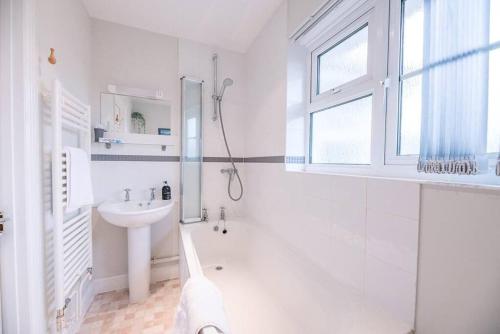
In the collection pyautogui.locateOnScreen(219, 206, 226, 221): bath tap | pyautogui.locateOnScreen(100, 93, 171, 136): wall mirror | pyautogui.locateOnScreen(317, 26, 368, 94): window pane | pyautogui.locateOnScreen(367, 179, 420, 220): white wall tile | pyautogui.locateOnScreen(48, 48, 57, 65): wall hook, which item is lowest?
pyautogui.locateOnScreen(219, 206, 226, 221): bath tap

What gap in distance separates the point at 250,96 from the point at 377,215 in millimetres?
1772

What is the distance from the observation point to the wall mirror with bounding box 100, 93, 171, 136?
1.90 meters

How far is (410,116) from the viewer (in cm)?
100

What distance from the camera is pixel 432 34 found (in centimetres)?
72

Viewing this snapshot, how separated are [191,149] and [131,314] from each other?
148 centimetres

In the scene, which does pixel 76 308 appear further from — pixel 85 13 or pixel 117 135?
pixel 85 13

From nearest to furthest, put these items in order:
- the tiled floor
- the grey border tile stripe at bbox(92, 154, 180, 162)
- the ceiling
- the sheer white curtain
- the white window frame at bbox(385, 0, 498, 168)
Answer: the sheer white curtain
the white window frame at bbox(385, 0, 498, 168)
the tiled floor
the ceiling
the grey border tile stripe at bbox(92, 154, 180, 162)

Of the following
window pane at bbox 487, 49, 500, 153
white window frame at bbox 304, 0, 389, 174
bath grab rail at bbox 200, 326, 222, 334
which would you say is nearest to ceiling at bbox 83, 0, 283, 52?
white window frame at bbox 304, 0, 389, 174

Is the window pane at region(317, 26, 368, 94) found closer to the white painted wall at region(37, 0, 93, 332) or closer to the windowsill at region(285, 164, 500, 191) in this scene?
the windowsill at region(285, 164, 500, 191)

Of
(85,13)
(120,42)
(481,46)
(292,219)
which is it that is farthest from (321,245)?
(85,13)

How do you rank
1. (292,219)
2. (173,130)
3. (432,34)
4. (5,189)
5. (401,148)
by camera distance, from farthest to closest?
(173,130)
(292,219)
(401,148)
(5,189)
(432,34)

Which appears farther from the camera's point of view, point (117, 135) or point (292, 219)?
point (117, 135)

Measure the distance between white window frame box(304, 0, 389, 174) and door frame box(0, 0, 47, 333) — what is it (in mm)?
1634

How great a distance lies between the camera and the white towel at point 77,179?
121 centimetres
